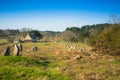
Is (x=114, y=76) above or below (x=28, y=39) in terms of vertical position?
below

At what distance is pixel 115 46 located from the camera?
82.7 ft

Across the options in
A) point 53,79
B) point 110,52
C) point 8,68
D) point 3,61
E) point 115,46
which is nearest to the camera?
point 53,79

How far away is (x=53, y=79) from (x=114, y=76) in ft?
14.8

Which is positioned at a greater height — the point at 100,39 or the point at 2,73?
the point at 100,39

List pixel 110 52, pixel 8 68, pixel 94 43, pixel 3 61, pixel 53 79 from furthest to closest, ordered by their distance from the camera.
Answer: pixel 94 43, pixel 110 52, pixel 3 61, pixel 8 68, pixel 53 79

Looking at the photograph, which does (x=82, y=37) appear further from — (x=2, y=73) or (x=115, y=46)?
(x=2, y=73)

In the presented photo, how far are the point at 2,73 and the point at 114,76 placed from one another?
25.6ft

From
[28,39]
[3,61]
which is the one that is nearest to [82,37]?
[28,39]

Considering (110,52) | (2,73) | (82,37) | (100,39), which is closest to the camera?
(2,73)

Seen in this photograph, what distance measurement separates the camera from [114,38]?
25953 millimetres

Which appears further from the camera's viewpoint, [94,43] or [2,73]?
[94,43]

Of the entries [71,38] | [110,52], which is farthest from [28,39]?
[110,52]

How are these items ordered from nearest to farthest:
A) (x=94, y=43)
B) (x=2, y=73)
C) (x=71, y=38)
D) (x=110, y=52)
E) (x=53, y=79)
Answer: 1. (x=53, y=79)
2. (x=2, y=73)
3. (x=110, y=52)
4. (x=94, y=43)
5. (x=71, y=38)

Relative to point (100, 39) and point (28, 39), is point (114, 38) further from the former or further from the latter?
point (28, 39)
